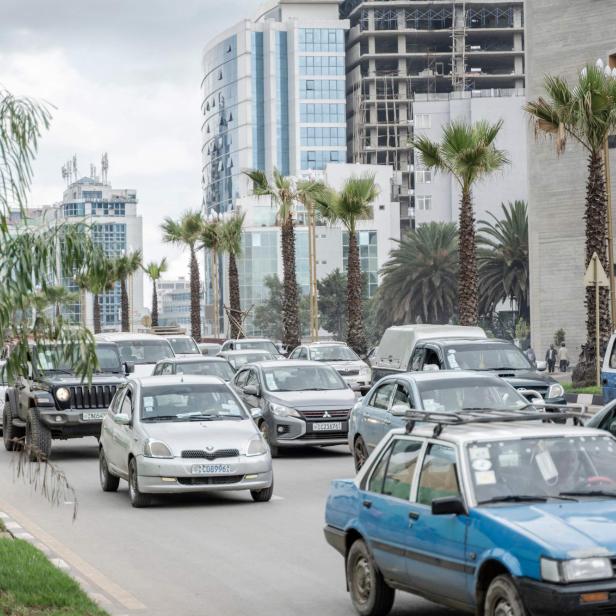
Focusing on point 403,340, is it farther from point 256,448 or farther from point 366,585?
point 366,585

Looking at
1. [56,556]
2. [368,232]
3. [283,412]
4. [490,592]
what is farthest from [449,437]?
[368,232]

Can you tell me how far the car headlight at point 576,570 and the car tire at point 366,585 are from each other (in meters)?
2.15

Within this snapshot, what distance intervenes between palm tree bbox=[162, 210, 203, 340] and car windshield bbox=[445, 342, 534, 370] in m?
60.6

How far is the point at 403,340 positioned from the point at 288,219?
33.3 meters

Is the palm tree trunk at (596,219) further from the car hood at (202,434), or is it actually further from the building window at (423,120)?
the building window at (423,120)

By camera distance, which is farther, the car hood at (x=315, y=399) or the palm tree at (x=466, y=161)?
the palm tree at (x=466, y=161)

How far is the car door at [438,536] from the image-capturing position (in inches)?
331

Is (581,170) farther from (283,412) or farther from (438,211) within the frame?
(438,211)

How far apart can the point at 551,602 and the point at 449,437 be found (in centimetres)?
175

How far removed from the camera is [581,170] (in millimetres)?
71750

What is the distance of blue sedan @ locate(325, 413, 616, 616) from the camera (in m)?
7.60

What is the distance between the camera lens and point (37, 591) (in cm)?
1012

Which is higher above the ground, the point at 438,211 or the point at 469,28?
the point at 469,28

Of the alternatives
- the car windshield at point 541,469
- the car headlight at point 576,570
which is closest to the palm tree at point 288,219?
the car windshield at point 541,469
